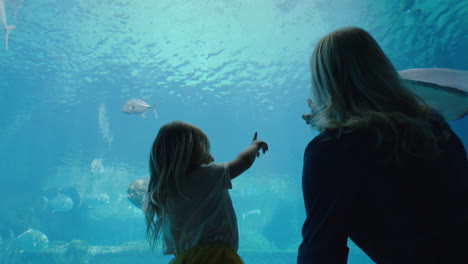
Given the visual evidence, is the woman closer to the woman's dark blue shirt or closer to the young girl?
the woman's dark blue shirt

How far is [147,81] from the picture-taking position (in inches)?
731

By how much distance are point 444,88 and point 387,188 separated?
3.70 meters

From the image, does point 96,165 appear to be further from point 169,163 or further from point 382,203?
point 382,203

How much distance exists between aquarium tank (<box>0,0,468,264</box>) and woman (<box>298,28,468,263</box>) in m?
10.8

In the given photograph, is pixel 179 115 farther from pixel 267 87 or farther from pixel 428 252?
pixel 428 252

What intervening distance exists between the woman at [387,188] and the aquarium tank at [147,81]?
425 inches

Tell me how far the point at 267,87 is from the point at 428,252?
19788mm

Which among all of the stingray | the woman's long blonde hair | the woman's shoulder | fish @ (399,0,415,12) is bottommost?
the woman's shoulder

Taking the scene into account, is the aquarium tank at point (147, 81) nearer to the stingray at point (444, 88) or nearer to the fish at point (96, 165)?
the fish at point (96, 165)

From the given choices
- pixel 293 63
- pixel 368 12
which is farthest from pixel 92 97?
pixel 368 12

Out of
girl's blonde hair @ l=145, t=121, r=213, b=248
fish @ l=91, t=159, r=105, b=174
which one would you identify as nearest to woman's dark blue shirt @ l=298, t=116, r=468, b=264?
girl's blonde hair @ l=145, t=121, r=213, b=248

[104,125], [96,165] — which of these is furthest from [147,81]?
[96,165]

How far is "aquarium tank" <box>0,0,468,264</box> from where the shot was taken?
12.7 metres

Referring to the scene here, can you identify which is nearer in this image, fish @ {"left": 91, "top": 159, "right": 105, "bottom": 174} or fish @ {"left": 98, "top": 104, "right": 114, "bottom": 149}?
fish @ {"left": 98, "top": 104, "right": 114, "bottom": 149}
